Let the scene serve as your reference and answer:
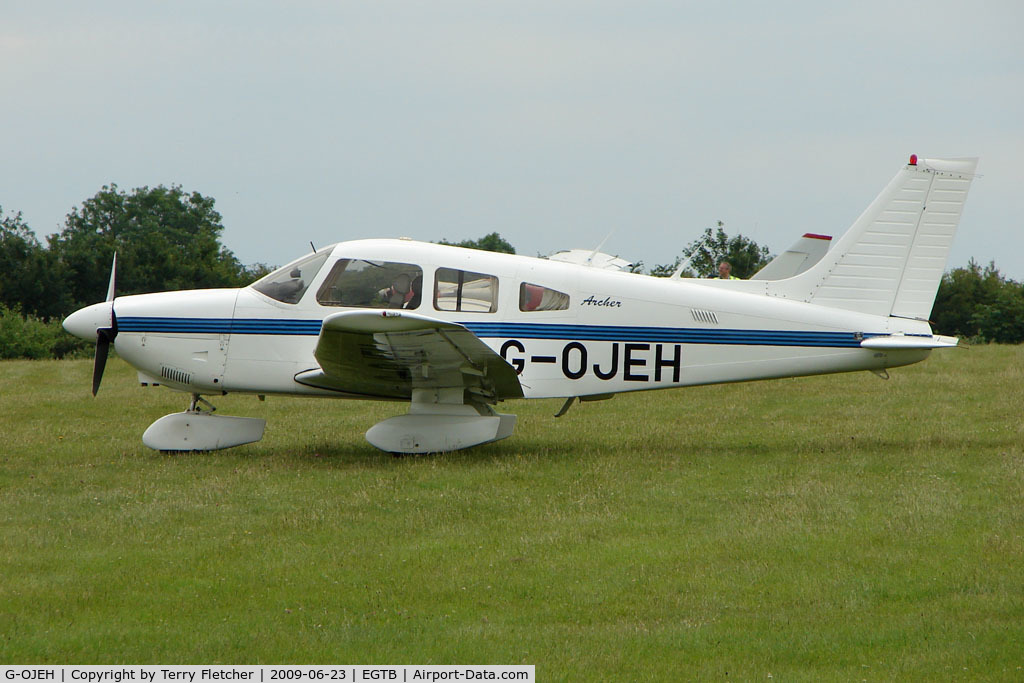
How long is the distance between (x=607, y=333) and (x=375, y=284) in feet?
7.64

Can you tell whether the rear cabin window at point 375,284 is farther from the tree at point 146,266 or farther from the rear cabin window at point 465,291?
the tree at point 146,266

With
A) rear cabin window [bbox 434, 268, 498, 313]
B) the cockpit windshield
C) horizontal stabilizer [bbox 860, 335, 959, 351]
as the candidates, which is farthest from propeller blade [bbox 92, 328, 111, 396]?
horizontal stabilizer [bbox 860, 335, 959, 351]

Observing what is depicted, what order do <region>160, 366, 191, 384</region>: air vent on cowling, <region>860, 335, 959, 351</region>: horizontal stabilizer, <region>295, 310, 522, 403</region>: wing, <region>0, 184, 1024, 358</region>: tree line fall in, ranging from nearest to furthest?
<region>295, 310, 522, 403</region>: wing
<region>860, 335, 959, 351</region>: horizontal stabilizer
<region>160, 366, 191, 384</region>: air vent on cowling
<region>0, 184, 1024, 358</region>: tree line

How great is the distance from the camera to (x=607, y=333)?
32.7 feet

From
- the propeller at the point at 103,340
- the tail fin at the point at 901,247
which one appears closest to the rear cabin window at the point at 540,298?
the tail fin at the point at 901,247

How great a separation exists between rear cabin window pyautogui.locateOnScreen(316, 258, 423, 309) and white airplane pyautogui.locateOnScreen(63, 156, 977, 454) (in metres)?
0.01

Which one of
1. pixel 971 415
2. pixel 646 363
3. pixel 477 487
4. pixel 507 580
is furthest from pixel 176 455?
pixel 971 415

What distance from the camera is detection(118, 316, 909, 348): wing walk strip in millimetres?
9914

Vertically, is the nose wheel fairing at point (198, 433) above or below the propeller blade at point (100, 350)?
below

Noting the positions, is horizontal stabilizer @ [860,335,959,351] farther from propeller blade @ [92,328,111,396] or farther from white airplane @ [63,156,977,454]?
propeller blade @ [92,328,111,396]

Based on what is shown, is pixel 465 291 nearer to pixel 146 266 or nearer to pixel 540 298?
pixel 540 298

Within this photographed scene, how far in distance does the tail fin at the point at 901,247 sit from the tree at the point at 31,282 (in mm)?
35037

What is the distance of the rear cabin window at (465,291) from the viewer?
32.3ft

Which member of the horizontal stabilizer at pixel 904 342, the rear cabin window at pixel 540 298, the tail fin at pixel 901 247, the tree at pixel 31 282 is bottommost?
the tree at pixel 31 282
